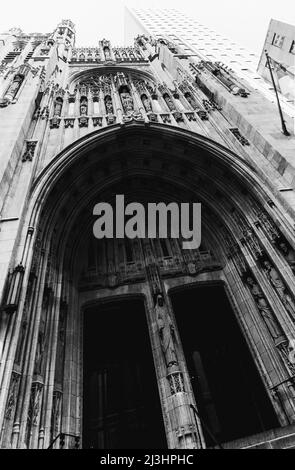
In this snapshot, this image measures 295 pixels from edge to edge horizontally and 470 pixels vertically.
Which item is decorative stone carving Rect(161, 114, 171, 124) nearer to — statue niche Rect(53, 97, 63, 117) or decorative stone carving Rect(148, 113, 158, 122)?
decorative stone carving Rect(148, 113, 158, 122)

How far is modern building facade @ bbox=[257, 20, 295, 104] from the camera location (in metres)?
22.2

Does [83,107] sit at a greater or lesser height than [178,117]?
greater

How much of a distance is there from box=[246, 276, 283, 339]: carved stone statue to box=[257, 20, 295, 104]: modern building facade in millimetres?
16395

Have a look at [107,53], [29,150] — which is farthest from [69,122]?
[107,53]

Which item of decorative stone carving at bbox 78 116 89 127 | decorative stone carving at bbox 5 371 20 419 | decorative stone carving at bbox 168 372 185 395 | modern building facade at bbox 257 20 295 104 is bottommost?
decorative stone carving at bbox 5 371 20 419

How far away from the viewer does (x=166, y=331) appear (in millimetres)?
11141

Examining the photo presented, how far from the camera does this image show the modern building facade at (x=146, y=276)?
8883mm

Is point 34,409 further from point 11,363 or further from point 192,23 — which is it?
point 192,23

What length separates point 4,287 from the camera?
7852mm

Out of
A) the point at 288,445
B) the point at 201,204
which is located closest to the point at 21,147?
the point at 201,204

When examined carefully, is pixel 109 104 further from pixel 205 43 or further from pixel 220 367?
pixel 205 43

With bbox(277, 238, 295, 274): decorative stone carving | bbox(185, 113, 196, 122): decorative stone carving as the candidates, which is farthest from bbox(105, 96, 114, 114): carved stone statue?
bbox(277, 238, 295, 274): decorative stone carving

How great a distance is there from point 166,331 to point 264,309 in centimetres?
350

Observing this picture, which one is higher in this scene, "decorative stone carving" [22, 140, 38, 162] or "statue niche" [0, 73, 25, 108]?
"statue niche" [0, 73, 25, 108]
